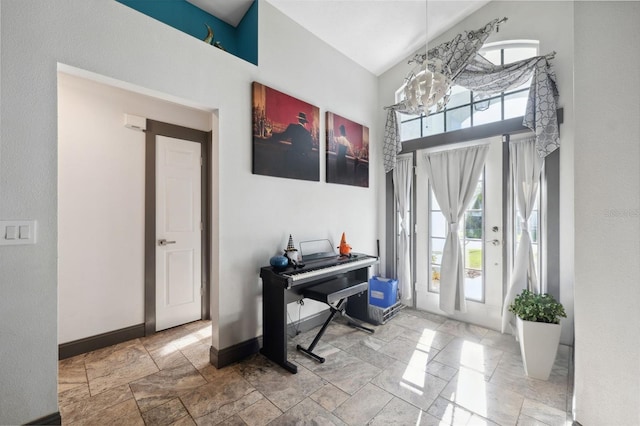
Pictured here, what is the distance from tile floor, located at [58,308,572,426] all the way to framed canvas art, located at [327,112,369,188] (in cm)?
197

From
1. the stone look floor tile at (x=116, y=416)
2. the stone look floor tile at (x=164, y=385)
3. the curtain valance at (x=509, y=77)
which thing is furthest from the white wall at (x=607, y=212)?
the stone look floor tile at (x=116, y=416)

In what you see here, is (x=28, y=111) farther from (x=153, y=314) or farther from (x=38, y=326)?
(x=153, y=314)

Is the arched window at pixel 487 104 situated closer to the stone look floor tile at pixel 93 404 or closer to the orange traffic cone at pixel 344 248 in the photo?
the orange traffic cone at pixel 344 248

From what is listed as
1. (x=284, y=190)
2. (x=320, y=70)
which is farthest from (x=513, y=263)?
(x=320, y=70)

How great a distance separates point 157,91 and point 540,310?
3509 mm

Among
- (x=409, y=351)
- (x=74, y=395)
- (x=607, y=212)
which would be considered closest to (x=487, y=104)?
(x=607, y=212)

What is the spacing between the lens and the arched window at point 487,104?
2.76m

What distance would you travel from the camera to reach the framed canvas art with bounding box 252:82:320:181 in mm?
2443

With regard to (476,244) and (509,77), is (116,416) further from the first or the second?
(509,77)

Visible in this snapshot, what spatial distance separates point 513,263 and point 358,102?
2.79 metres

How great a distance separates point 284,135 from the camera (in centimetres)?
265

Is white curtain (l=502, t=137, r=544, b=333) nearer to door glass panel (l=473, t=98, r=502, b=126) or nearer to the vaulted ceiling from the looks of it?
door glass panel (l=473, t=98, r=502, b=126)

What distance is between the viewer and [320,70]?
10.1ft

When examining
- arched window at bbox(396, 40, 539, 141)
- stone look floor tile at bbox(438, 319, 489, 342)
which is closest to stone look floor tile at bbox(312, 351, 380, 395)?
stone look floor tile at bbox(438, 319, 489, 342)
